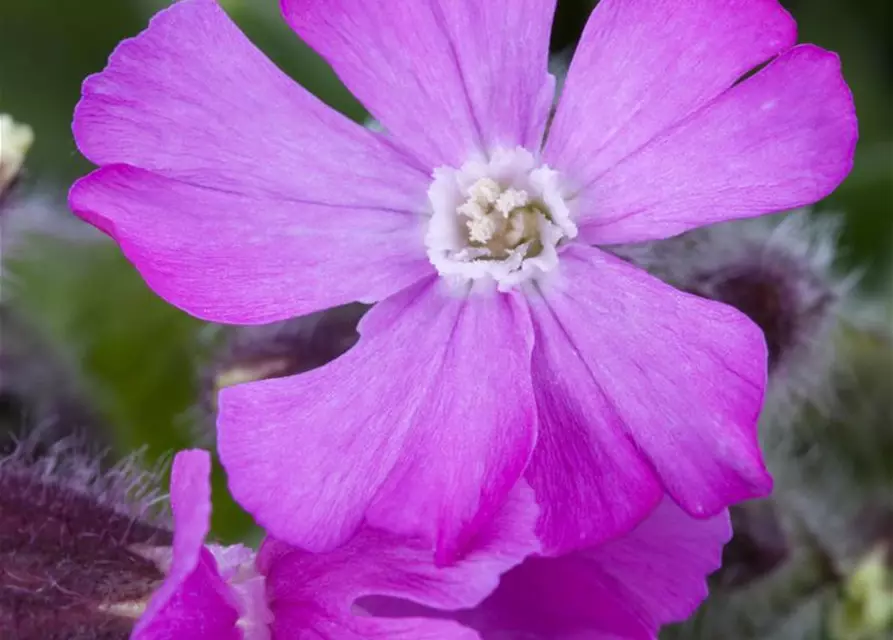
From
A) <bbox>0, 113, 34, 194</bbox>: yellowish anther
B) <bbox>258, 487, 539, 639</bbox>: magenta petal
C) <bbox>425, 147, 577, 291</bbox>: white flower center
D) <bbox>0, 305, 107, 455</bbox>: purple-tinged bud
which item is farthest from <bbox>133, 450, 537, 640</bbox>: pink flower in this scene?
<bbox>0, 305, 107, 455</bbox>: purple-tinged bud

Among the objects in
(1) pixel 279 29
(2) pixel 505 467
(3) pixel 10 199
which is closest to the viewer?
(2) pixel 505 467

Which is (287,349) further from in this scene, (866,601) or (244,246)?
(866,601)

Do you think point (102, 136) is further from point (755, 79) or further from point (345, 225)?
point (755, 79)

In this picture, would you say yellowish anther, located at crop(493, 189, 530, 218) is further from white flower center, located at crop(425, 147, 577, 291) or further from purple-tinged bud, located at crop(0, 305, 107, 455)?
purple-tinged bud, located at crop(0, 305, 107, 455)

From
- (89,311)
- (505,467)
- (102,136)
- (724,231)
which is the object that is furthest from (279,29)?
(505,467)

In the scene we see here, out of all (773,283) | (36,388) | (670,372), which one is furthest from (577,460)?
(36,388)

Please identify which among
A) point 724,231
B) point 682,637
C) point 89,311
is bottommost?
point 682,637
